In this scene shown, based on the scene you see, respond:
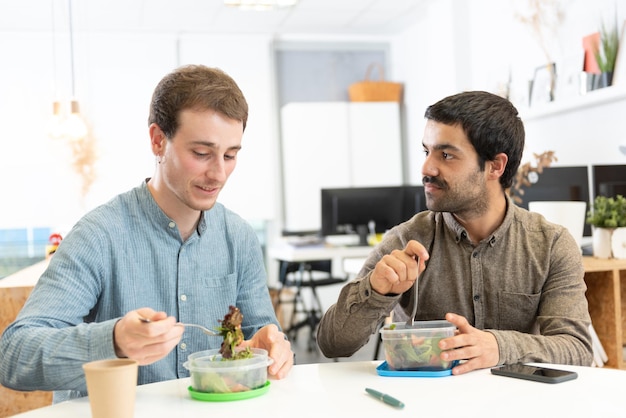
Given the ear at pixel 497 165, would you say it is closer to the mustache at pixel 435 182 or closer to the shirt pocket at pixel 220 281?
the mustache at pixel 435 182

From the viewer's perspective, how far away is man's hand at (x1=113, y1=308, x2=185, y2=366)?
114 cm

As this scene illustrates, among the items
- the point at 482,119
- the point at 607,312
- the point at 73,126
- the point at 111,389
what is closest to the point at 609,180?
the point at 607,312

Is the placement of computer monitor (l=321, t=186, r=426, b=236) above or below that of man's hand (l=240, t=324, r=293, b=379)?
above

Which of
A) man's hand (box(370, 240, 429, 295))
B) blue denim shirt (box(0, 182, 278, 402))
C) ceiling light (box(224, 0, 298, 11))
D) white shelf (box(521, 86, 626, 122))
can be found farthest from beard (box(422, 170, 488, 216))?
ceiling light (box(224, 0, 298, 11))

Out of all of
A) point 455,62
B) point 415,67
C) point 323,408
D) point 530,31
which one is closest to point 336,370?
point 323,408

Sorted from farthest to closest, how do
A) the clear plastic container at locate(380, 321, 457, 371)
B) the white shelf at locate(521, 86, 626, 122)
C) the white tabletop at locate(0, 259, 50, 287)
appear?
the white shelf at locate(521, 86, 626, 122)
the white tabletop at locate(0, 259, 50, 287)
the clear plastic container at locate(380, 321, 457, 371)

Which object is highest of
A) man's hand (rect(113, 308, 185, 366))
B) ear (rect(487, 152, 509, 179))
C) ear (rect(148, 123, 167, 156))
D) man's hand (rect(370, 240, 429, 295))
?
ear (rect(148, 123, 167, 156))

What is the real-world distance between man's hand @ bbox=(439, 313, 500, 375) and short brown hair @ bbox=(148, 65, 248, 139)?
668mm

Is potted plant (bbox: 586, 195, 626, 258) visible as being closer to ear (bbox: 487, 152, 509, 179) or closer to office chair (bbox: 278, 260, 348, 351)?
ear (bbox: 487, 152, 509, 179)

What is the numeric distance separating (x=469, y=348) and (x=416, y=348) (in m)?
0.11

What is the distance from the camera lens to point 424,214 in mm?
1997

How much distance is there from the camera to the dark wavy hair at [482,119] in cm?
186

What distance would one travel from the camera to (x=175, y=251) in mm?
1644

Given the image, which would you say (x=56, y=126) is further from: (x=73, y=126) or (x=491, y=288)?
(x=491, y=288)
